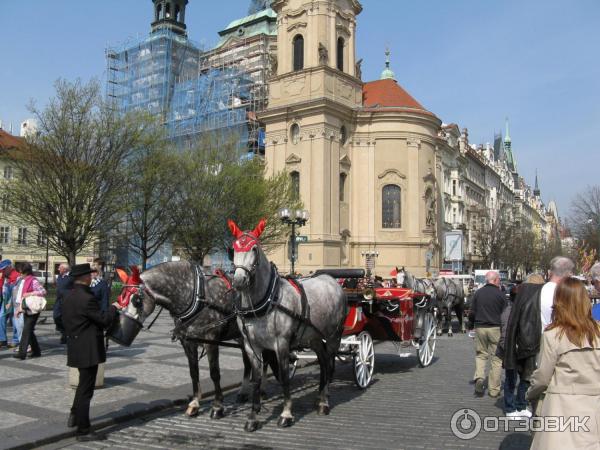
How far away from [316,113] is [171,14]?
30666mm

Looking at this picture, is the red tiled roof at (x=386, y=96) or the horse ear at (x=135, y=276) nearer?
the horse ear at (x=135, y=276)

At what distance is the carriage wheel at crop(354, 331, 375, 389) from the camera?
9.95 meters

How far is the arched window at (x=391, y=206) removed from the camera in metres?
51.8

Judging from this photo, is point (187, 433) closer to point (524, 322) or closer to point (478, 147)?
point (524, 322)

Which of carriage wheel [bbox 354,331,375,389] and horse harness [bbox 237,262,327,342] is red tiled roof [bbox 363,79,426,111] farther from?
horse harness [bbox 237,262,327,342]

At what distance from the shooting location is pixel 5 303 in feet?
46.6

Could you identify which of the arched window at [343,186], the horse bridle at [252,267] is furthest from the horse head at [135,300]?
the arched window at [343,186]

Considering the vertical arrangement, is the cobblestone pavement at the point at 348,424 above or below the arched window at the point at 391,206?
below

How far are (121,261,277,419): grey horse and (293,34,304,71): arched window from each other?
148 ft

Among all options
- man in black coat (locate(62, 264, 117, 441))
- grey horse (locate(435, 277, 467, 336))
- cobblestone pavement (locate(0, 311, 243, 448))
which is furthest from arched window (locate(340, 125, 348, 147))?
man in black coat (locate(62, 264, 117, 441))

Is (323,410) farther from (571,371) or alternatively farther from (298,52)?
(298,52)

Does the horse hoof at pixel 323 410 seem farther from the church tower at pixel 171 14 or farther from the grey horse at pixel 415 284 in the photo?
the church tower at pixel 171 14

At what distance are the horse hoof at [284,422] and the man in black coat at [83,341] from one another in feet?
7.45

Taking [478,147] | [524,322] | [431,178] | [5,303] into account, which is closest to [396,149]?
[431,178]
